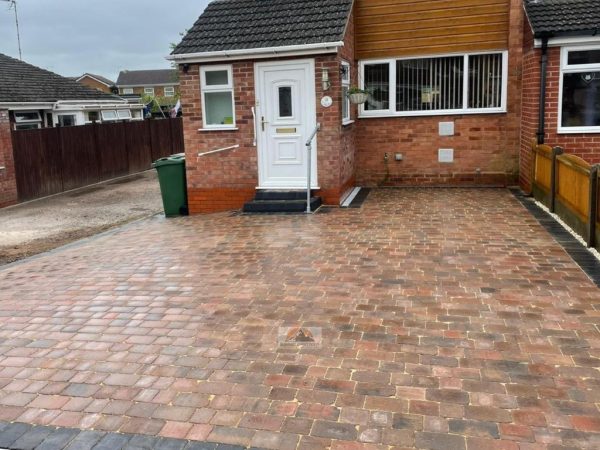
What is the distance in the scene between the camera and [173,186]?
11.8m

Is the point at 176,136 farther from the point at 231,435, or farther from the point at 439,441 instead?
the point at 439,441

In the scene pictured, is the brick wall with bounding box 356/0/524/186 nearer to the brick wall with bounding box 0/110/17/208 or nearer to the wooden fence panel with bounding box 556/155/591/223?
the wooden fence panel with bounding box 556/155/591/223

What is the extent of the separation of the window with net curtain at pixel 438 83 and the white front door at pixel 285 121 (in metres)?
2.56

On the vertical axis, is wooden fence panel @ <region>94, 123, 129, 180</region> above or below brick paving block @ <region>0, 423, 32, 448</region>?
above

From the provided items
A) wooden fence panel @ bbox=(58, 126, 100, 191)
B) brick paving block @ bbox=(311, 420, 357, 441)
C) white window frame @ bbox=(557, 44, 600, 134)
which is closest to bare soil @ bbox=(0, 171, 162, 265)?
wooden fence panel @ bbox=(58, 126, 100, 191)

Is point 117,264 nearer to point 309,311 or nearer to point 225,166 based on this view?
point 309,311

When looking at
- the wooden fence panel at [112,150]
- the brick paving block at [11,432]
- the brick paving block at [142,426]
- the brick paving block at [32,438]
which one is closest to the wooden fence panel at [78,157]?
the wooden fence panel at [112,150]

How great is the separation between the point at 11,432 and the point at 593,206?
6466mm

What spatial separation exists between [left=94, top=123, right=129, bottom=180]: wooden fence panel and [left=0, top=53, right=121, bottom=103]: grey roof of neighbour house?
9.85ft

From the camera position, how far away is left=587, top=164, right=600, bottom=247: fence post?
22.9 ft

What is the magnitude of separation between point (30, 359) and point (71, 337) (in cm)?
48

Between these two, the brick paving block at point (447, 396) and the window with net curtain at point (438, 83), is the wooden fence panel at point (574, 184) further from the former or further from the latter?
the brick paving block at point (447, 396)

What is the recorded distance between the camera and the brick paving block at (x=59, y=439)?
358 cm

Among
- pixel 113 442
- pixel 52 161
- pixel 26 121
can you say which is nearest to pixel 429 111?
pixel 113 442
